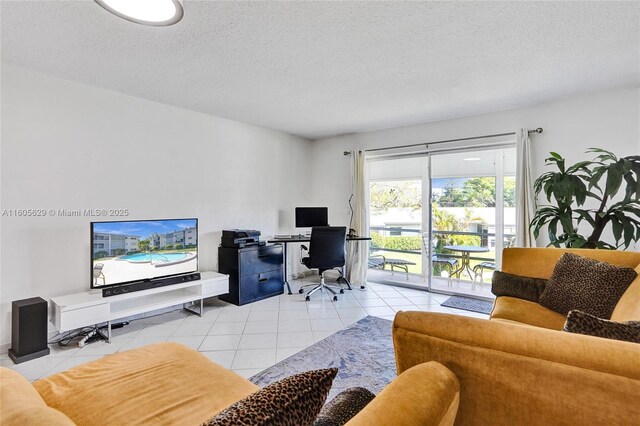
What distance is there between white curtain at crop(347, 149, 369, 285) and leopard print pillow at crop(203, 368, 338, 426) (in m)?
4.21

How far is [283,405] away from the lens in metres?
0.65

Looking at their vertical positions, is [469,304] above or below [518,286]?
below

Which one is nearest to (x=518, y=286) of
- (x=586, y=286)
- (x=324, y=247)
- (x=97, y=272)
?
(x=586, y=286)

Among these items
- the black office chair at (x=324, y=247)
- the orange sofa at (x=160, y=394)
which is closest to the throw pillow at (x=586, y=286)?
the orange sofa at (x=160, y=394)

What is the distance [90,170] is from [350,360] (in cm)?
306

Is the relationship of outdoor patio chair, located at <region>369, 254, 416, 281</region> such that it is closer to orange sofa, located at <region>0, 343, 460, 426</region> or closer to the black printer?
the black printer

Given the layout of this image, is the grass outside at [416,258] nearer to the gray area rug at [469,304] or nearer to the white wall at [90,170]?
the gray area rug at [469,304]

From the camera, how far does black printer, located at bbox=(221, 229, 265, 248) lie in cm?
385

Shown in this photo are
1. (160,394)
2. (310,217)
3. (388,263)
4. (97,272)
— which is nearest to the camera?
(160,394)

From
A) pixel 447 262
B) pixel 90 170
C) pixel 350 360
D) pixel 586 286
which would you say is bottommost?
pixel 350 360

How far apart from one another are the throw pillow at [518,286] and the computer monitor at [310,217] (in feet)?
9.12

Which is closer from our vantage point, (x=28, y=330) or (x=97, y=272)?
(x=28, y=330)

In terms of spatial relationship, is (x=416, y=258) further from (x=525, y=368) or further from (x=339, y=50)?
(x=525, y=368)

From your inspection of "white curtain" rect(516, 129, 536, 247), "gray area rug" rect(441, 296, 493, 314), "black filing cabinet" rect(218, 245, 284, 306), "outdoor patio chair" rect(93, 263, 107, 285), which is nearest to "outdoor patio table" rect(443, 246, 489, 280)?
"gray area rug" rect(441, 296, 493, 314)
